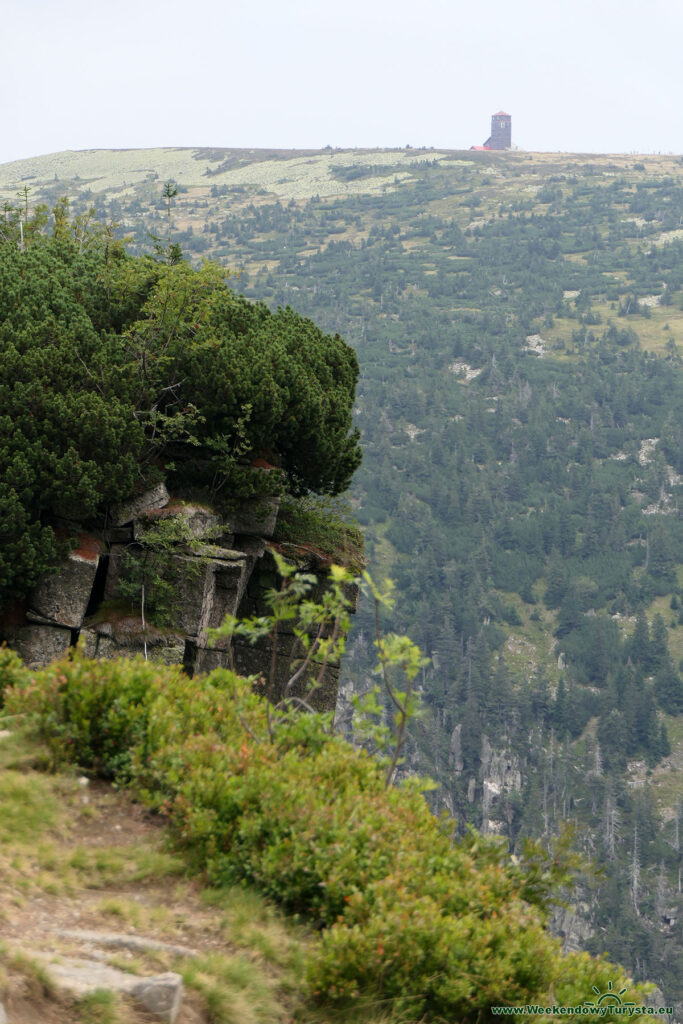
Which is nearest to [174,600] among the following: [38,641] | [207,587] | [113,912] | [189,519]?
[207,587]

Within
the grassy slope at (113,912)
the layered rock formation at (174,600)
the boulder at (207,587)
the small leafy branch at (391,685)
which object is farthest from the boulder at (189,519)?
the grassy slope at (113,912)

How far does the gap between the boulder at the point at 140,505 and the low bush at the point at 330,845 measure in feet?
24.6

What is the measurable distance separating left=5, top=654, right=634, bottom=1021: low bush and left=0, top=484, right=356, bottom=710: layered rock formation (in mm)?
5733

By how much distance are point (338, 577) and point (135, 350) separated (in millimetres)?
→ 11259

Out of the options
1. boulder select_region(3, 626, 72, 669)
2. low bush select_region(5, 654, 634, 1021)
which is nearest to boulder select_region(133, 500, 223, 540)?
boulder select_region(3, 626, 72, 669)

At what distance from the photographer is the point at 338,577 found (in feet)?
23.0

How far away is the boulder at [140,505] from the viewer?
15.3 metres

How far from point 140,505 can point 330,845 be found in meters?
10.4

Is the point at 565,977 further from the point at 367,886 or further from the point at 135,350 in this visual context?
the point at 135,350

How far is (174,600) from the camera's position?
15.1 meters

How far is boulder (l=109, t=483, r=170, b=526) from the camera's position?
1533cm

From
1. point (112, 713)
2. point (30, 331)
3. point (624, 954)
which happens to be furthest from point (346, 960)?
point (624, 954)

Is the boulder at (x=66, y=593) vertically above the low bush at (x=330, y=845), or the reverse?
the low bush at (x=330, y=845)

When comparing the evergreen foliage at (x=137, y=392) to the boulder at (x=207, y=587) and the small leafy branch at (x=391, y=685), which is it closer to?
the boulder at (x=207, y=587)
